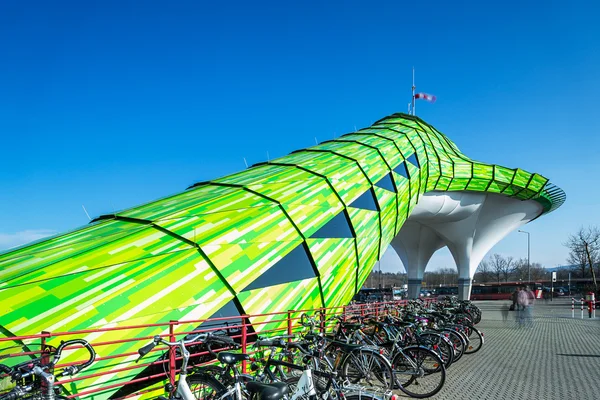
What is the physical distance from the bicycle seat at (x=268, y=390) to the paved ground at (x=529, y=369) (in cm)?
407

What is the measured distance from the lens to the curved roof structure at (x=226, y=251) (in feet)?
17.9

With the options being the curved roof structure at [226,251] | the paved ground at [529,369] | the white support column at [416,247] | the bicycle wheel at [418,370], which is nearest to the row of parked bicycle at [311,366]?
the bicycle wheel at [418,370]

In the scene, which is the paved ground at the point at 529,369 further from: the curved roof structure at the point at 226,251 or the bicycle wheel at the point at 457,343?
the curved roof structure at the point at 226,251

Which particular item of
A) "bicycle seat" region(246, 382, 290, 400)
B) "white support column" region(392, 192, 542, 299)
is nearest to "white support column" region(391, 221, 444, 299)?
"white support column" region(392, 192, 542, 299)

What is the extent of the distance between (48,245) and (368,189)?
8681 millimetres

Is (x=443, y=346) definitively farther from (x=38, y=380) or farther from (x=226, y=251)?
(x=38, y=380)

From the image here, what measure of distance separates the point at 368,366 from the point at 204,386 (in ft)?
8.00

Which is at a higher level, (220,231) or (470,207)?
(470,207)

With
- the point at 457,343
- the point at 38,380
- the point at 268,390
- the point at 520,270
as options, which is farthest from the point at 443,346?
the point at 520,270

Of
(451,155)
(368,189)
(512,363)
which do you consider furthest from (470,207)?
(512,363)

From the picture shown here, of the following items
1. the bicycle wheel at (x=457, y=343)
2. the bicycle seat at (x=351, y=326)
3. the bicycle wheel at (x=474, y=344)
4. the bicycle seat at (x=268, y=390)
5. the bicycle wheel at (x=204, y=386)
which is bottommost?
the bicycle wheel at (x=474, y=344)

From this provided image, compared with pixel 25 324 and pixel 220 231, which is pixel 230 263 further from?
pixel 25 324

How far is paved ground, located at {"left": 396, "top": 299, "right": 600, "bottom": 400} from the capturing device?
640 centimetres

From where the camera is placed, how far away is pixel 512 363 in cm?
866
